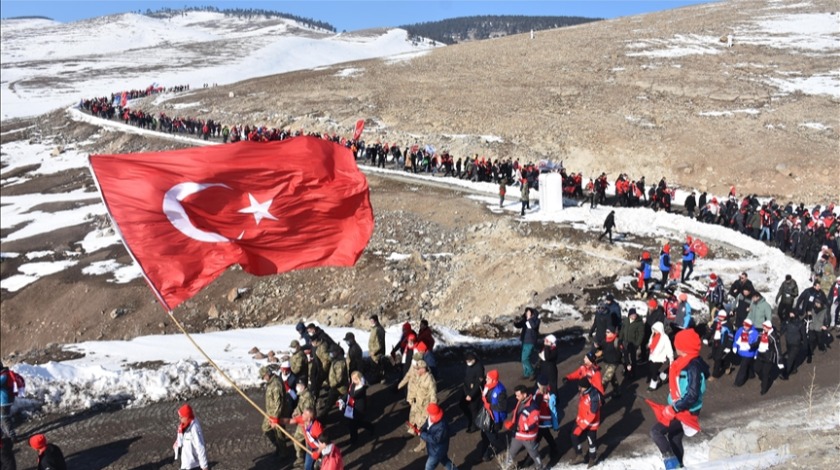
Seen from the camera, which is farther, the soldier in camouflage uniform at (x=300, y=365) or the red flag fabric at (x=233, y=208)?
the soldier in camouflage uniform at (x=300, y=365)

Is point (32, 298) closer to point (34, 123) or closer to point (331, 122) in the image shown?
point (331, 122)

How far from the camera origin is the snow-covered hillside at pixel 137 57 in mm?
100125

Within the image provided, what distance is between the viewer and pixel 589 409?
28.4ft

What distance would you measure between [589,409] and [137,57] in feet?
A: 497

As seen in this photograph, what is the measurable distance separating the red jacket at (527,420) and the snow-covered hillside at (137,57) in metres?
83.9

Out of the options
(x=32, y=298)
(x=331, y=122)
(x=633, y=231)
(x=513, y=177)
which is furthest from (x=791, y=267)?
(x=331, y=122)

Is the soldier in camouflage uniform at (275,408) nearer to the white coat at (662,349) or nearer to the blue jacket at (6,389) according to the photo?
the blue jacket at (6,389)

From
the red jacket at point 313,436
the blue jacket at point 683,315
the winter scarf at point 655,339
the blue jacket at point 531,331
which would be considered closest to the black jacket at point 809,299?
the blue jacket at point 683,315

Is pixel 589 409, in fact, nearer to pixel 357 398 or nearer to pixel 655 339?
pixel 655 339

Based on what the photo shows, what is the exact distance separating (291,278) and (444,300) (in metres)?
6.33

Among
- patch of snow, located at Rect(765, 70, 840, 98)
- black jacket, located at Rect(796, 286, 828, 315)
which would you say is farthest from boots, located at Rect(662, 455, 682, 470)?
patch of snow, located at Rect(765, 70, 840, 98)

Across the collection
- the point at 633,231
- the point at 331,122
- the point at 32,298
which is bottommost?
the point at 32,298

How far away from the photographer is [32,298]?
24.3 meters

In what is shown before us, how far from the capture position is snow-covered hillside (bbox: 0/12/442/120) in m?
100
